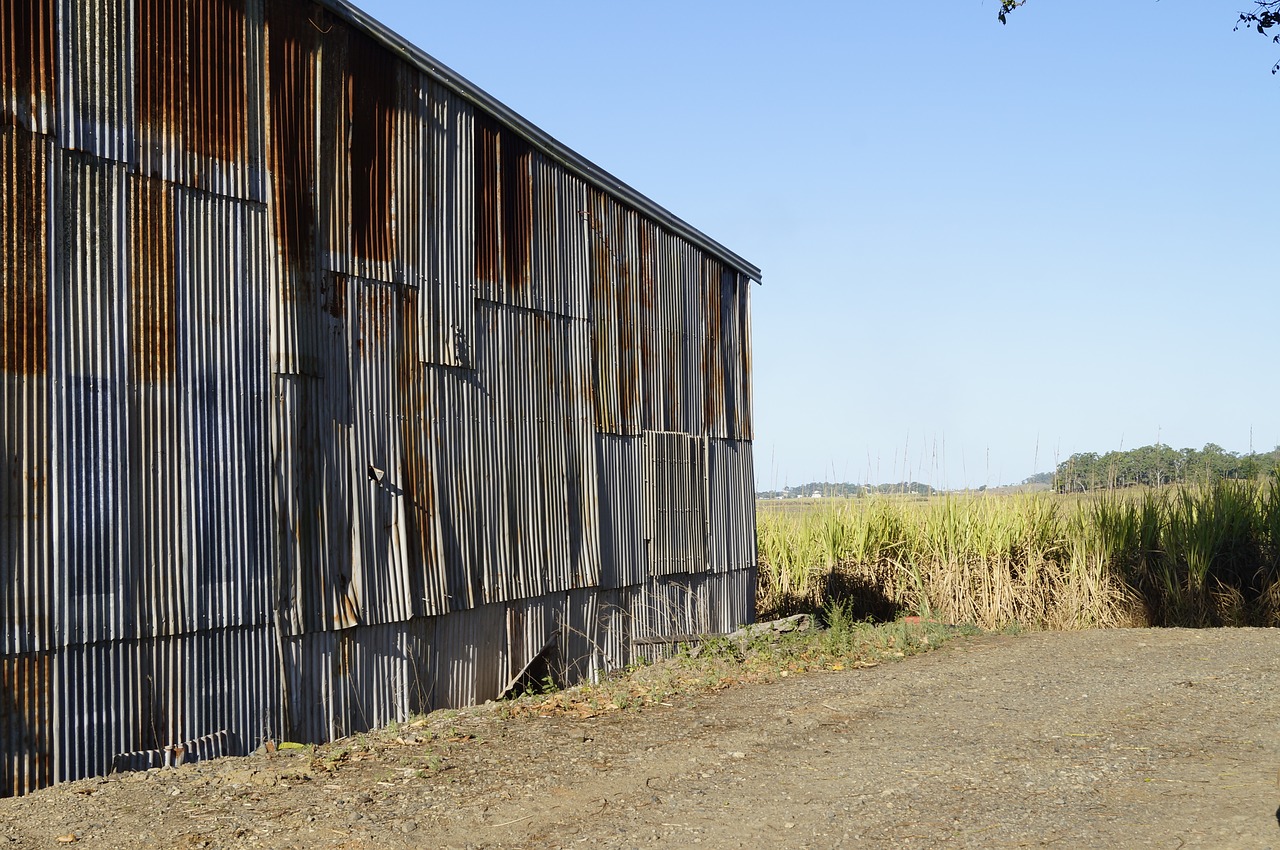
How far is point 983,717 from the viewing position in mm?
8352

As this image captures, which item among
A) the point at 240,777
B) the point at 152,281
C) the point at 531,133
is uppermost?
the point at 531,133

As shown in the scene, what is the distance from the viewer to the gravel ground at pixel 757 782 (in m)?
5.33

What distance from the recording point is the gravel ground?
5.33 metres

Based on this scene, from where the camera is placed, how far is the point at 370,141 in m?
7.95

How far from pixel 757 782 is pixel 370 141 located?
16.4 feet

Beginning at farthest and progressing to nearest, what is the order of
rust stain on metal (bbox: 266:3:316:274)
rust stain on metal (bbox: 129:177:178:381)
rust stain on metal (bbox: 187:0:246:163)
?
rust stain on metal (bbox: 266:3:316:274), rust stain on metal (bbox: 187:0:246:163), rust stain on metal (bbox: 129:177:178:381)

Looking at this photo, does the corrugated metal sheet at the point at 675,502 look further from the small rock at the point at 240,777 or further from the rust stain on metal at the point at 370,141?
the small rock at the point at 240,777

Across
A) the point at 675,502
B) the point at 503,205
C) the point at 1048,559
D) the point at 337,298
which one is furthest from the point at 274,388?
the point at 1048,559

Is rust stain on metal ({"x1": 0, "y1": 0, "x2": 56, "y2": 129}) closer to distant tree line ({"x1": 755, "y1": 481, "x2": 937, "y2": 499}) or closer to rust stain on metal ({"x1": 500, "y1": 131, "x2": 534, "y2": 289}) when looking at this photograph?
rust stain on metal ({"x1": 500, "y1": 131, "x2": 534, "y2": 289})

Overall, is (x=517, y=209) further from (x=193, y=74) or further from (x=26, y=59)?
(x=26, y=59)


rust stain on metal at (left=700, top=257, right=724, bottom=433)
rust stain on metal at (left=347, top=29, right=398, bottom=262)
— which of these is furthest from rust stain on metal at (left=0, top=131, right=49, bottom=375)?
rust stain on metal at (left=700, top=257, right=724, bottom=433)

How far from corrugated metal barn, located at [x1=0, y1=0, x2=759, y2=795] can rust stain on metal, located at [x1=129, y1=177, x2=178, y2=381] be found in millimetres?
17

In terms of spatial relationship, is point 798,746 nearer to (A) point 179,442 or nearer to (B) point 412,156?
(A) point 179,442

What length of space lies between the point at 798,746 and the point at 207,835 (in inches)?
145
